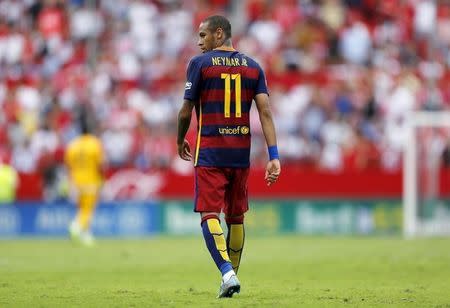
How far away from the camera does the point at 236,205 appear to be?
429 inches

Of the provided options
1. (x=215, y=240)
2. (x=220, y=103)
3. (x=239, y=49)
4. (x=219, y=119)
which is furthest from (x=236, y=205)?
(x=239, y=49)

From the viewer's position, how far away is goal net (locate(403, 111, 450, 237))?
2522 cm

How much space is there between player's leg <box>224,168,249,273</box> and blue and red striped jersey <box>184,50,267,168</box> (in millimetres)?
153

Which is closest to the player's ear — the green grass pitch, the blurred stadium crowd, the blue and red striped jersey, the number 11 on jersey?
the blue and red striped jersey

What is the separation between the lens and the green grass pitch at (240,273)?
425 inches

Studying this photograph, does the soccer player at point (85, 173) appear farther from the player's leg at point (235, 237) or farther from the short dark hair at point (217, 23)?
the short dark hair at point (217, 23)

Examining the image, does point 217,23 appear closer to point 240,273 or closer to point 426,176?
point 240,273

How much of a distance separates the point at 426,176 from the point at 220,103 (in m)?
15.7

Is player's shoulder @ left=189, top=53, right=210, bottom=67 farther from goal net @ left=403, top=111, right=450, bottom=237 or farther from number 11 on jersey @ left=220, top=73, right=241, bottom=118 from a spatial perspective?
goal net @ left=403, top=111, right=450, bottom=237

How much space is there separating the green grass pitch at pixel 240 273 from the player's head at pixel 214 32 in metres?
2.44

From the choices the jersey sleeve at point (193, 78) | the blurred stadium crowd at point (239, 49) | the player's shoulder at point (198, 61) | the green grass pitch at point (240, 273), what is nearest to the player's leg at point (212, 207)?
the green grass pitch at point (240, 273)

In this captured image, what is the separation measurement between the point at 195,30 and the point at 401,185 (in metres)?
7.05

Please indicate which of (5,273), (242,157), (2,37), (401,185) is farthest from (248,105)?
(2,37)

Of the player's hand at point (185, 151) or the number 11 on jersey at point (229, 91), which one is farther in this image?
the player's hand at point (185, 151)
